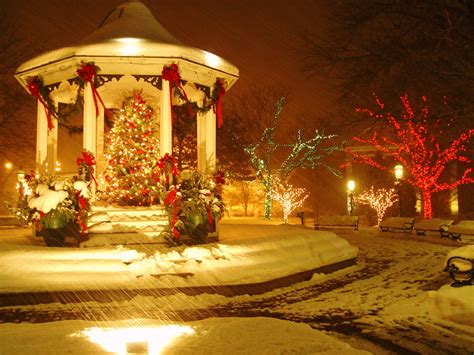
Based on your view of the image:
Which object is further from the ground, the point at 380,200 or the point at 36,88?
the point at 36,88

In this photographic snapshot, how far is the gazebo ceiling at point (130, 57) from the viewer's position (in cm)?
1107

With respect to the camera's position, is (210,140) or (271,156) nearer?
(210,140)

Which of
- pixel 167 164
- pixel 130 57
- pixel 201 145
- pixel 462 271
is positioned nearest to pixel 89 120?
pixel 130 57

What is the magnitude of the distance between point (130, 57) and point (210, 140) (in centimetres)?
336

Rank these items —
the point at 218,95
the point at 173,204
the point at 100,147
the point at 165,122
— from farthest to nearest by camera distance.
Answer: the point at 100,147
the point at 218,95
the point at 165,122
the point at 173,204

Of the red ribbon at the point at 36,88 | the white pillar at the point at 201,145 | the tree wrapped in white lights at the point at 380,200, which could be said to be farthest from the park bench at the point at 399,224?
the red ribbon at the point at 36,88

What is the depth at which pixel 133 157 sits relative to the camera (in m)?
12.7

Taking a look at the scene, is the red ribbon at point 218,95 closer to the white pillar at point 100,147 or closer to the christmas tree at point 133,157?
the christmas tree at point 133,157

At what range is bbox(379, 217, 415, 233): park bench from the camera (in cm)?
2056

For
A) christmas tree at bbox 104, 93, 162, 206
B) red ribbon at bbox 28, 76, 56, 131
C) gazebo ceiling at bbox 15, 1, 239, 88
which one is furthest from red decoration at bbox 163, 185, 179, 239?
red ribbon at bbox 28, 76, 56, 131

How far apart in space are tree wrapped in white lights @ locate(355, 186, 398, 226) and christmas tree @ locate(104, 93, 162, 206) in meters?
18.5

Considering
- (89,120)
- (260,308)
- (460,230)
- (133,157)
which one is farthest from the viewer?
(460,230)

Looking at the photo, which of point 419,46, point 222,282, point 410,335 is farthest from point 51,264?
point 419,46

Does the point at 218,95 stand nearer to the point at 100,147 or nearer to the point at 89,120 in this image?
the point at 89,120
